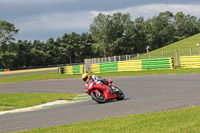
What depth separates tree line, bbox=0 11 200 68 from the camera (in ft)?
332

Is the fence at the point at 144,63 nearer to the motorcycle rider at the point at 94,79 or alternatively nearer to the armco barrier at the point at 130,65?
the armco barrier at the point at 130,65

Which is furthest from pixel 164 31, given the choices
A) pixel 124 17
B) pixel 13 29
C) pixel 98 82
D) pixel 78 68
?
pixel 98 82

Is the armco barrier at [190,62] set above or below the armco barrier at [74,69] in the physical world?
above

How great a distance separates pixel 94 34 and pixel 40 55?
79.4 ft

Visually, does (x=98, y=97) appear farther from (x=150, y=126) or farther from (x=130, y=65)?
(x=130, y=65)

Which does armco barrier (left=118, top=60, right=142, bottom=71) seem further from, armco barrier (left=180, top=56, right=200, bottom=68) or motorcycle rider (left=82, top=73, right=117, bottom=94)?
motorcycle rider (left=82, top=73, right=117, bottom=94)

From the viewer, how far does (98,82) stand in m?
12.2

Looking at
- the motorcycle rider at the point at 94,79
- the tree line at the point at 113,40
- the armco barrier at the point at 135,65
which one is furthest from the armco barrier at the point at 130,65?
the tree line at the point at 113,40

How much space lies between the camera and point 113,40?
4139 inches

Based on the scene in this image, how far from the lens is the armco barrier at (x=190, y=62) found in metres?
26.8

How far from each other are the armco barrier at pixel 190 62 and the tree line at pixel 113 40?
7195 cm

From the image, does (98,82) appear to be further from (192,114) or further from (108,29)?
(108,29)

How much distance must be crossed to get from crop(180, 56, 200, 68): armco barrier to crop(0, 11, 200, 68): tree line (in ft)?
236

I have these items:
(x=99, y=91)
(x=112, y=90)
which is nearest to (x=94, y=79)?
(x=99, y=91)
